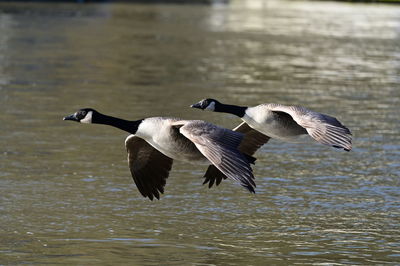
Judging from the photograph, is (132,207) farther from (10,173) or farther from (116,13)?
(116,13)

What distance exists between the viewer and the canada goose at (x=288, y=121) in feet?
36.3

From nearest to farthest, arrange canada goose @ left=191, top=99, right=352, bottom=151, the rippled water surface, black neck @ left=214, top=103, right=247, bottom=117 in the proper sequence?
canada goose @ left=191, top=99, right=352, bottom=151, black neck @ left=214, top=103, right=247, bottom=117, the rippled water surface

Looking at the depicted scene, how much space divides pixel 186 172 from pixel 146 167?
4270 mm

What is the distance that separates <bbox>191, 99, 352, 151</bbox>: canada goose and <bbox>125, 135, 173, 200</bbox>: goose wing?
1114mm

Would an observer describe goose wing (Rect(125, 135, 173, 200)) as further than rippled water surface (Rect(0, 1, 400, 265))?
Yes

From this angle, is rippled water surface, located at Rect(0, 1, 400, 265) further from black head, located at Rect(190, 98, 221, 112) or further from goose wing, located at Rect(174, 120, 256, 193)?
black head, located at Rect(190, 98, 221, 112)

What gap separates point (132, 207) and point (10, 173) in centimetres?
283

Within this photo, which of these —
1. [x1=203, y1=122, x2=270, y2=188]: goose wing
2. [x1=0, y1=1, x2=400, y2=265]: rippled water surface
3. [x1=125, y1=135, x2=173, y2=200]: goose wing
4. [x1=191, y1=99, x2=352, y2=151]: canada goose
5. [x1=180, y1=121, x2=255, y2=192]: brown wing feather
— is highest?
[x1=191, y1=99, x2=352, y2=151]: canada goose

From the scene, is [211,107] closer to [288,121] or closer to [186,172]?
[288,121]

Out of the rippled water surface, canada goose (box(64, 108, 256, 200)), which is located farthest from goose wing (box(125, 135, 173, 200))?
the rippled water surface

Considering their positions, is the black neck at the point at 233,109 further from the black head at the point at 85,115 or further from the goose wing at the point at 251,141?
the black head at the point at 85,115

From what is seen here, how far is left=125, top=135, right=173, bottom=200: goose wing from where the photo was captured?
12.4 meters

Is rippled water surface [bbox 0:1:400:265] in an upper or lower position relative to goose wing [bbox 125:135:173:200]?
lower

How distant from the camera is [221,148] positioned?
34.8 ft
